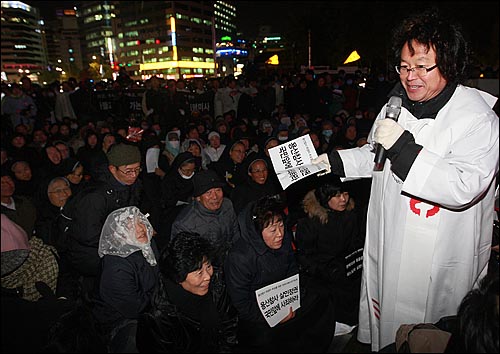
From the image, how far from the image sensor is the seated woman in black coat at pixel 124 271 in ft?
10.2

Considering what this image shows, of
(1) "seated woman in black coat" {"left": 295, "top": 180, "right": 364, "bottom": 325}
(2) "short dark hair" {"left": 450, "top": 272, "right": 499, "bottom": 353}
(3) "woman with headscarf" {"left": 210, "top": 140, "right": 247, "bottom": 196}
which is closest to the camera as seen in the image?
(2) "short dark hair" {"left": 450, "top": 272, "right": 499, "bottom": 353}

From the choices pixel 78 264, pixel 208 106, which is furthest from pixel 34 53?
pixel 208 106

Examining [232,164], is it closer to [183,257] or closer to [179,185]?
[179,185]

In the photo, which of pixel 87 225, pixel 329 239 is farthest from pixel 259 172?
pixel 87 225

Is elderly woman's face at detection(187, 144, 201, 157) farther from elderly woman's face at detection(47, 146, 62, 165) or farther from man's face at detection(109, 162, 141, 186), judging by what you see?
man's face at detection(109, 162, 141, 186)

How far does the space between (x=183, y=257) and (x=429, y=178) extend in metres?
1.81

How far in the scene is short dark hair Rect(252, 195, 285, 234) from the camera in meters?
3.42

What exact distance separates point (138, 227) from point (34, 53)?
6.55 feet

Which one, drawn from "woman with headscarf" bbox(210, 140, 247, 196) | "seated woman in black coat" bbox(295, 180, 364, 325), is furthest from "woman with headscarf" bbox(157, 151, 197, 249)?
"seated woman in black coat" bbox(295, 180, 364, 325)

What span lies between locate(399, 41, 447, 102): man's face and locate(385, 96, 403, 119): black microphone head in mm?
69

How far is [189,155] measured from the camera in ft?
19.8

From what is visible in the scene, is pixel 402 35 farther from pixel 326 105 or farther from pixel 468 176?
pixel 326 105

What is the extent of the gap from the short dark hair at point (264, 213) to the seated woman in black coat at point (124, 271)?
1.01 m

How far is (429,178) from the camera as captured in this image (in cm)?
187
